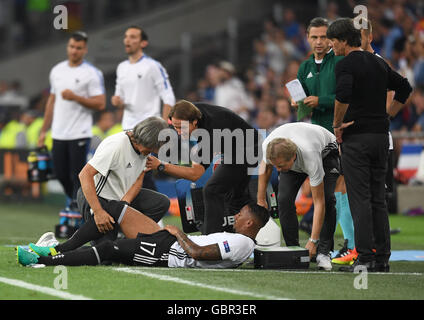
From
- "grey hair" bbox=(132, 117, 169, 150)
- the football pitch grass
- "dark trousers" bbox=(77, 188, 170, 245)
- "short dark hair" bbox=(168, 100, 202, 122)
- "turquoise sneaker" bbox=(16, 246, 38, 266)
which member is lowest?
the football pitch grass

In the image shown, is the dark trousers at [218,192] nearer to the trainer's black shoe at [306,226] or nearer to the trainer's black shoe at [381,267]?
the trainer's black shoe at [381,267]

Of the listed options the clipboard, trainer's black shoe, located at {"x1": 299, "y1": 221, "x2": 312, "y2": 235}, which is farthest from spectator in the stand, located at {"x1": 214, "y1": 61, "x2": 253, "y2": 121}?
the clipboard

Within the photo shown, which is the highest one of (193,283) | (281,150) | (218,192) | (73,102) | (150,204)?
(73,102)

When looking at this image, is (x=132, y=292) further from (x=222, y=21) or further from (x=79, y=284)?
(x=222, y=21)

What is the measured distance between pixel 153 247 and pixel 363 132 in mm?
2058

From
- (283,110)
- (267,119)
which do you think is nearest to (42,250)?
(283,110)

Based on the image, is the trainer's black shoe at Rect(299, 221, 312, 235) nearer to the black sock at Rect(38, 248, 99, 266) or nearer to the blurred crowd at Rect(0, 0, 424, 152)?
the black sock at Rect(38, 248, 99, 266)

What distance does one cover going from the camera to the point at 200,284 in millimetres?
7250

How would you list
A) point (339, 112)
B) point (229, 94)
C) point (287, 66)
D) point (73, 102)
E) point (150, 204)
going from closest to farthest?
point (339, 112) < point (150, 204) < point (73, 102) < point (229, 94) < point (287, 66)

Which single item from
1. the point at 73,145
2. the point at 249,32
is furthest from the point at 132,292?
the point at 249,32

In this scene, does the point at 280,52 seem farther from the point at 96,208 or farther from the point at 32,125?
the point at 96,208

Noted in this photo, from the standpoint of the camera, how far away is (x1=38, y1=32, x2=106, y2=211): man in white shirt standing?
12.1 metres

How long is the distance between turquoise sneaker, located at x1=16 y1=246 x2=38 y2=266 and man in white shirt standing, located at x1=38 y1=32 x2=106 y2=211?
3.78 m

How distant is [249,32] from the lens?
24969 mm
